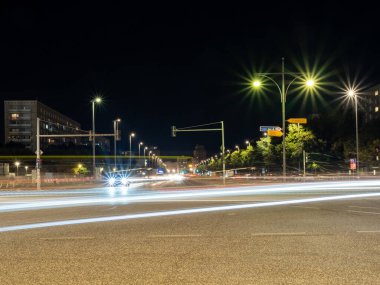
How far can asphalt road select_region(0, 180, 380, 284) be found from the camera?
8039 millimetres

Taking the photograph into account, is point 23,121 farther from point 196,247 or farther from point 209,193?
point 196,247

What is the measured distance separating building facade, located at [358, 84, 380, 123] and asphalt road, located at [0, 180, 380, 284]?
148 m

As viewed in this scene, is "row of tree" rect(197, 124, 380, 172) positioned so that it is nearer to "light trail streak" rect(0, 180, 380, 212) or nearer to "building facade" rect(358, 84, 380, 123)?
"light trail streak" rect(0, 180, 380, 212)

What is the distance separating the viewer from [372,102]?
16112 cm

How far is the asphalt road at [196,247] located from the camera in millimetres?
8039

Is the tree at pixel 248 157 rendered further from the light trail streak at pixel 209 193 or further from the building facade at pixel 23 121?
the light trail streak at pixel 209 193

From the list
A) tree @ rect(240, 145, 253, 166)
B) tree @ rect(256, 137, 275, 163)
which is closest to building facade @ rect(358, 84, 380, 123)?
tree @ rect(240, 145, 253, 166)

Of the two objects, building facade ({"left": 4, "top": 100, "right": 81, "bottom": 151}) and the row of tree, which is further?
building facade ({"left": 4, "top": 100, "right": 81, "bottom": 151})

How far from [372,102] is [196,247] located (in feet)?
530

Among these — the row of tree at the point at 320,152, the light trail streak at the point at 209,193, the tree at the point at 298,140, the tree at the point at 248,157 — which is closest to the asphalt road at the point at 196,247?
the light trail streak at the point at 209,193

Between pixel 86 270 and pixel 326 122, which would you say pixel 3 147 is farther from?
pixel 86 270

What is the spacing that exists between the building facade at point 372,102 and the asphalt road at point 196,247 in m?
148

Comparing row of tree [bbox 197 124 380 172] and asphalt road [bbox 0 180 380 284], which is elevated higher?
row of tree [bbox 197 124 380 172]

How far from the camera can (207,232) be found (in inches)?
516
